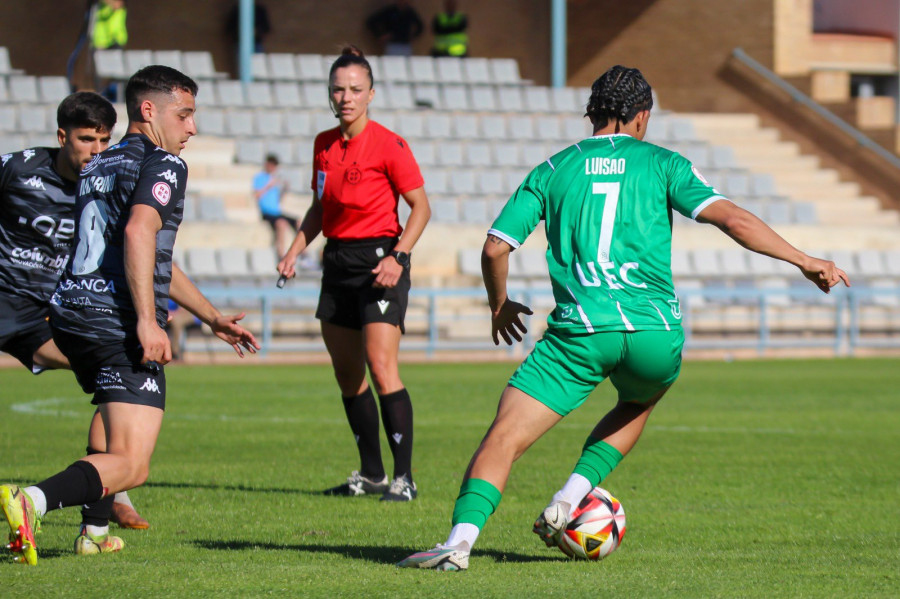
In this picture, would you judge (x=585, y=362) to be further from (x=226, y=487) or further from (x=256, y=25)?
(x=256, y=25)

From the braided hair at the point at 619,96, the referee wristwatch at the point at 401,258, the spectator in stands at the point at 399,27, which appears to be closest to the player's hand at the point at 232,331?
the braided hair at the point at 619,96

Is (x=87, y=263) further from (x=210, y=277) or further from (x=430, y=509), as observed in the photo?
(x=210, y=277)

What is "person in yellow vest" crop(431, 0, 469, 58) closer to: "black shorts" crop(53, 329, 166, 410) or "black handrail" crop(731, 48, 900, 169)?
"black handrail" crop(731, 48, 900, 169)

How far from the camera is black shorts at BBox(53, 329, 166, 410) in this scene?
517cm

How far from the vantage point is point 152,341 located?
16.2 ft

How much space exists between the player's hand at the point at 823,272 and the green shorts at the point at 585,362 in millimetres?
537

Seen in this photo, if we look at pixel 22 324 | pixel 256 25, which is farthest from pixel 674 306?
pixel 256 25

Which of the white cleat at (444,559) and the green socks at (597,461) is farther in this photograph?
the green socks at (597,461)

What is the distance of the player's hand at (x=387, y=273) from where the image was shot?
7.08 metres

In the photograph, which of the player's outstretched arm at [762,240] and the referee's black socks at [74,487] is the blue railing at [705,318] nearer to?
the referee's black socks at [74,487]

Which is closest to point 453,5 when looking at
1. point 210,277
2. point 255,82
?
point 255,82

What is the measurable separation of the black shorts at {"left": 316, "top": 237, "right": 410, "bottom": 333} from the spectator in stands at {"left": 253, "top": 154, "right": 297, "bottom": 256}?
1357 centimetres

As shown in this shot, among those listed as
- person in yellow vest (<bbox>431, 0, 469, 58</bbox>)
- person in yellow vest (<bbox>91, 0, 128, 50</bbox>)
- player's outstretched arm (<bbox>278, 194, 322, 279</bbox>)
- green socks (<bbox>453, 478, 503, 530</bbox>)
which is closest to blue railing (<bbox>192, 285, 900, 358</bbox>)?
person in yellow vest (<bbox>91, 0, 128, 50</bbox>)

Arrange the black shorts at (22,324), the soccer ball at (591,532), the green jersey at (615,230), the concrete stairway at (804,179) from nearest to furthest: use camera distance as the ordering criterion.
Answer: the green jersey at (615,230) → the soccer ball at (591,532) → the black shorts at (22,324) → the concrete stairway at (804,179)
